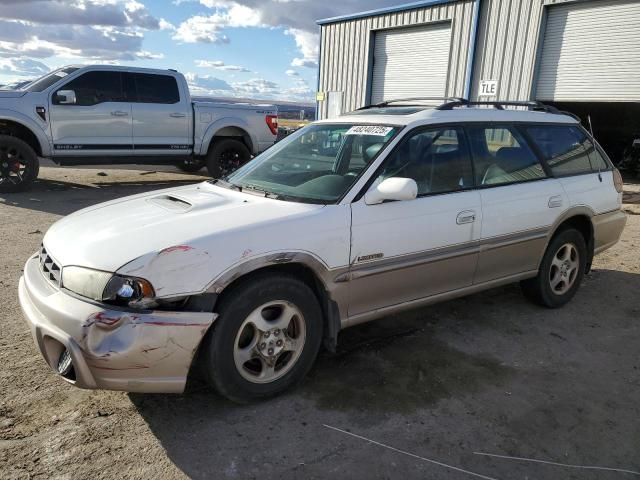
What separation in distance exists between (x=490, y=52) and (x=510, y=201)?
10.2 meters

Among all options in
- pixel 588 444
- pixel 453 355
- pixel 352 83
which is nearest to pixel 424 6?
pixel 352 83

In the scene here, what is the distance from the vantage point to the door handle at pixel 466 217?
3.69m

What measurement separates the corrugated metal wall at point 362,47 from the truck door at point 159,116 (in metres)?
7.21

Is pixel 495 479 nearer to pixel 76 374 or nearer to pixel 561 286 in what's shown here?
pixel 76 374

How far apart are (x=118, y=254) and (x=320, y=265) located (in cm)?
110

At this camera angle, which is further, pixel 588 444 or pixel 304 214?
→ pixel 304 214

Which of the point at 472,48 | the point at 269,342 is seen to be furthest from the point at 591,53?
the point at 269,342

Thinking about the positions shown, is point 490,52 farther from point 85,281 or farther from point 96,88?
Result: point 85,281

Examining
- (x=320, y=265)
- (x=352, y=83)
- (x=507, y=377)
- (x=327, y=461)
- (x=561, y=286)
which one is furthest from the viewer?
(x=352, y=83)

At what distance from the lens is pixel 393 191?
3.16 meters

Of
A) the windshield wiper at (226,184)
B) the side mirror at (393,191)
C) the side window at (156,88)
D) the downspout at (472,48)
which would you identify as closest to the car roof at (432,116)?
the side mirror at (393,191)

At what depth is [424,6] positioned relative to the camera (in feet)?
46.3

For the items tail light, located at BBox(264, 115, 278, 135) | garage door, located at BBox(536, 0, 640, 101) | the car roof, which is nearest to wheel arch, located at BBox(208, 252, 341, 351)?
the car roof

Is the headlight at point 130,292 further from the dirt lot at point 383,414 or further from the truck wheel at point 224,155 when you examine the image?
the truck wheel at point 224,155
